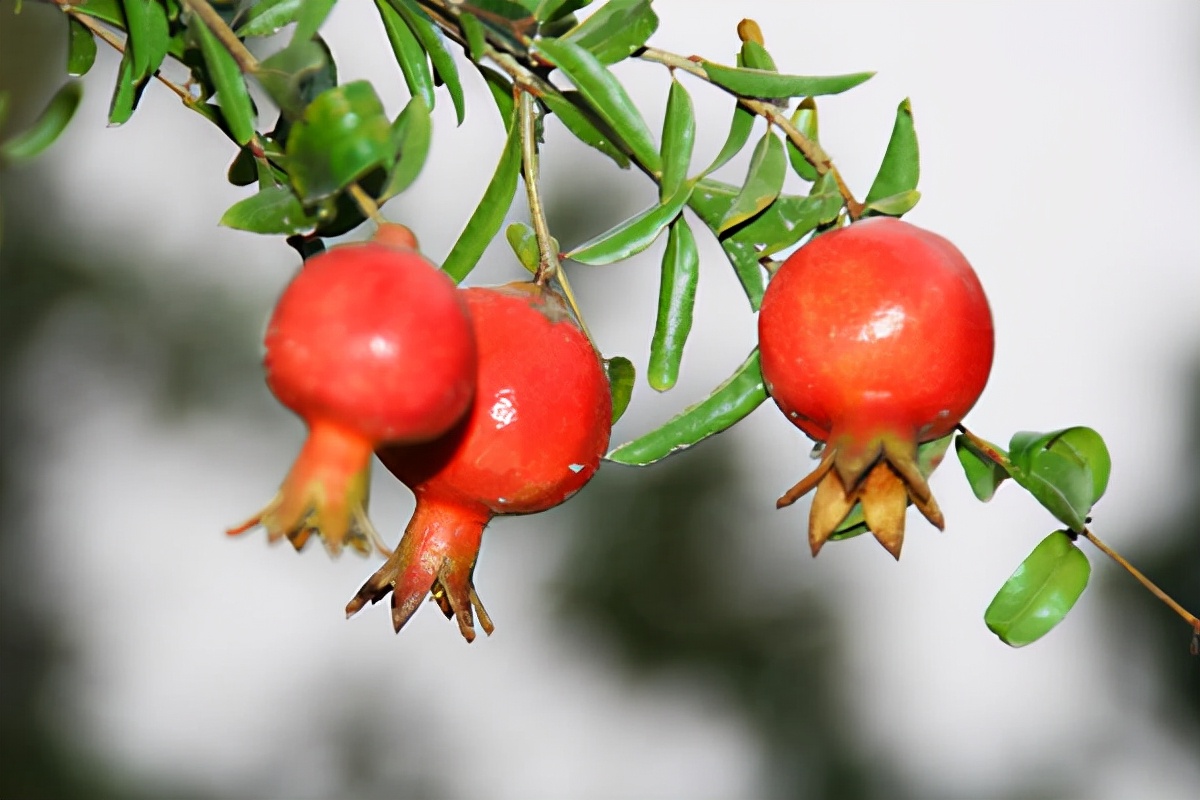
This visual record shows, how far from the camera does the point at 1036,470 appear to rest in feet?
2.06

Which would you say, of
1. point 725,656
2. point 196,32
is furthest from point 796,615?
point 196,32

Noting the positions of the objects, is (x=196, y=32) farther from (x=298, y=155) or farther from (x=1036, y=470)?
(x=1036, y=470)

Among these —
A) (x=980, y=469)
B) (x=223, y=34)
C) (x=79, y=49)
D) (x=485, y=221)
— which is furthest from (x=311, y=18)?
(x=980, y=469)

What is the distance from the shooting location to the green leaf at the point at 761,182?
611 mm

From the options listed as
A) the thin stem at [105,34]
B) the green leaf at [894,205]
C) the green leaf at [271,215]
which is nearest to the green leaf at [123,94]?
the thin stem at [105,34]

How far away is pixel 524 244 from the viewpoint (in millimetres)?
667

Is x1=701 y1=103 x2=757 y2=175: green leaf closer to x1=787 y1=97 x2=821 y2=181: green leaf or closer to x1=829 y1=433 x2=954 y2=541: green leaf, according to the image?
x1=787 y1=97 x2=821 y2=181: green leaf

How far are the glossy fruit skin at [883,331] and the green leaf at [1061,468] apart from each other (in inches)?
3.4

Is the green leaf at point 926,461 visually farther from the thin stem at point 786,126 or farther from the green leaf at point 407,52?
the green leaf at point 407,52

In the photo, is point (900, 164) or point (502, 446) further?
point (900, 164)

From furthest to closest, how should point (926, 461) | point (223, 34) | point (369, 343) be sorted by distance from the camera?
point (926, 461) → point (223, 34) → point (369, 343)

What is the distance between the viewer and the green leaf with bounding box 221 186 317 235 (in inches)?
20.0

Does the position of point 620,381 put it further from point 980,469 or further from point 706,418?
point 980,469

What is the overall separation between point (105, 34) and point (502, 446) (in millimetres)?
309
